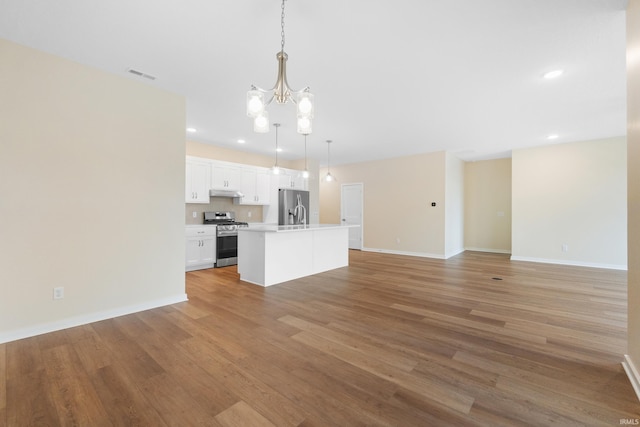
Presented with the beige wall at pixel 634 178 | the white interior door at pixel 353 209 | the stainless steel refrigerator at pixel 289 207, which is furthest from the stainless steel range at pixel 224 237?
the beige wall at pixel 634 178

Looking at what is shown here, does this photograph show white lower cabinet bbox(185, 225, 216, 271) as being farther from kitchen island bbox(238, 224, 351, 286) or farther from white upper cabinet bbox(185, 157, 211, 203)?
kitchen island bbox(238, 224, 351, 286)

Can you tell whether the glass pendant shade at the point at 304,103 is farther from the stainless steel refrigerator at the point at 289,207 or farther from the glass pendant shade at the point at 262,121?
the stainless steel refrigerator at the point at 289,207

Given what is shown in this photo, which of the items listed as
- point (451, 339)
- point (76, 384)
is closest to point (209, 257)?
point (76, 384)

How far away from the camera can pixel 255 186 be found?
6.79m

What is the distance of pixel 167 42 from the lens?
255 cm

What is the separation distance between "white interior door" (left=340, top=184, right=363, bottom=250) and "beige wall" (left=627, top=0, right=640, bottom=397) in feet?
21.9

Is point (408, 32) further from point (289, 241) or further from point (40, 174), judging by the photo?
point (40, 174)

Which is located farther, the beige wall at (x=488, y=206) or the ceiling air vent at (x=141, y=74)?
the beige wall at (x=488, y=206)

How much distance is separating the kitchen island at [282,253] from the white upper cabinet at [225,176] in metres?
1.84

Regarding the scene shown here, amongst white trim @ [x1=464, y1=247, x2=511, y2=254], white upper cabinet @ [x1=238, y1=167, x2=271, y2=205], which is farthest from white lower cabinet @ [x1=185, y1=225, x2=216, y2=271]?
white trim @ [x1=464, y1=247, x2=511, y2=254]

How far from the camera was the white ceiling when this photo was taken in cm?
214

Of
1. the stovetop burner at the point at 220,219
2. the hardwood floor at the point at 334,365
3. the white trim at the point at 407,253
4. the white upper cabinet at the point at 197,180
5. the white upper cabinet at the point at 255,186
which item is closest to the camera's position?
the hardwood floor at the point at 334,365

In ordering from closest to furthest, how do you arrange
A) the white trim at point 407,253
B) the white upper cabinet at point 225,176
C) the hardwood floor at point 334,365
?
1. the hardwood floor at point 334,365
2. the white upper cabinet at point 225,176
3. the white trim at point 407,253

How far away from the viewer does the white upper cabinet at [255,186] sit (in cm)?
656
